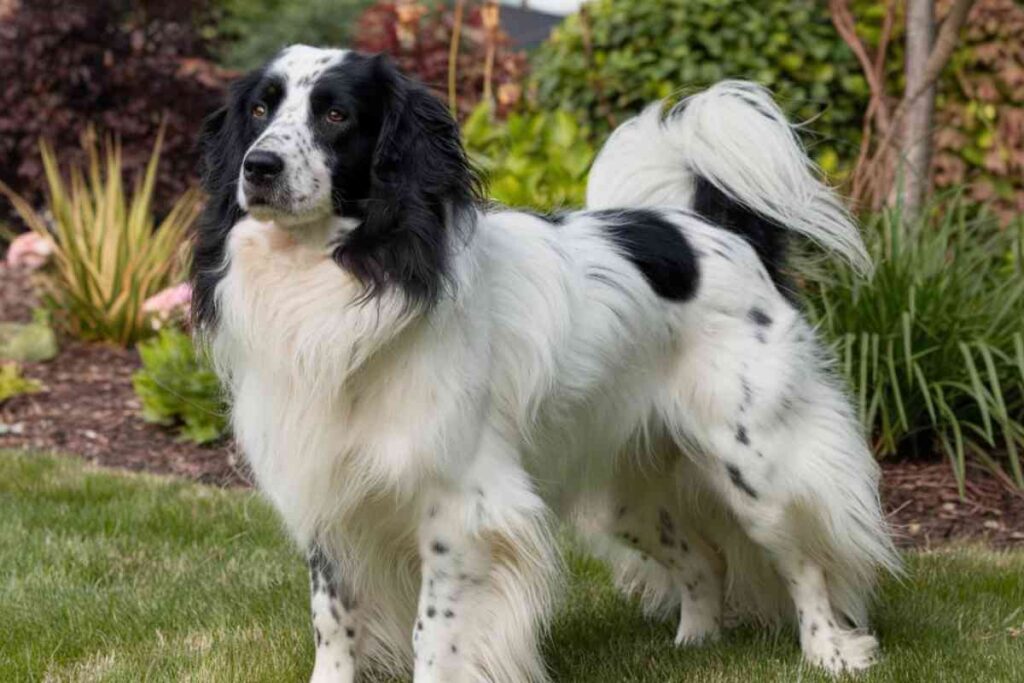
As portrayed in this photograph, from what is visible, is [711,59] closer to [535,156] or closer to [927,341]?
[535,156]

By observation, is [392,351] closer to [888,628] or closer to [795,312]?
[795,312]

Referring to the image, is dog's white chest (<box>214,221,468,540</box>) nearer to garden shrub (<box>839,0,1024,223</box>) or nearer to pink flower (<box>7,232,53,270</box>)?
garden shrub (<box>839,0,1024,223</box>)

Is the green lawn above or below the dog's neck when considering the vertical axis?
below

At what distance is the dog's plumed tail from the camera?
388 cm

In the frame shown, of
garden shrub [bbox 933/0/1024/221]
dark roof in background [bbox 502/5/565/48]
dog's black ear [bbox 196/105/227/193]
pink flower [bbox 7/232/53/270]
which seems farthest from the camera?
dark roof in background [bbox 502/5/565/48]

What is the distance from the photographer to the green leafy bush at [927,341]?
16.8 ft

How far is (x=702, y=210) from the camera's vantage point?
3988mm

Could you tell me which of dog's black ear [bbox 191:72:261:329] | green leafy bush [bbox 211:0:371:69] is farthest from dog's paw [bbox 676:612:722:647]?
green leafy bush [bbox 211:0:371:69]

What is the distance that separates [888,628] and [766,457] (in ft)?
2.34

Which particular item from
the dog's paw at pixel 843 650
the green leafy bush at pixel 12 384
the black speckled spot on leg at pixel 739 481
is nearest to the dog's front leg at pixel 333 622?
the black speckled spot on leg at pixel 739 481

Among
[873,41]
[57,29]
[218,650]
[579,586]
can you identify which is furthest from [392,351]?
[57,29]

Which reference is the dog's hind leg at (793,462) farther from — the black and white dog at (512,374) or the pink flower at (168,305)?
the pink flower at (168,305)

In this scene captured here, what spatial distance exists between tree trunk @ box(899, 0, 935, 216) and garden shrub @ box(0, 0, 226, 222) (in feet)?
16.8

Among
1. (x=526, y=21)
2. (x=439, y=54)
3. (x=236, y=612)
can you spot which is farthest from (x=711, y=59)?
(x=526, y=21)
